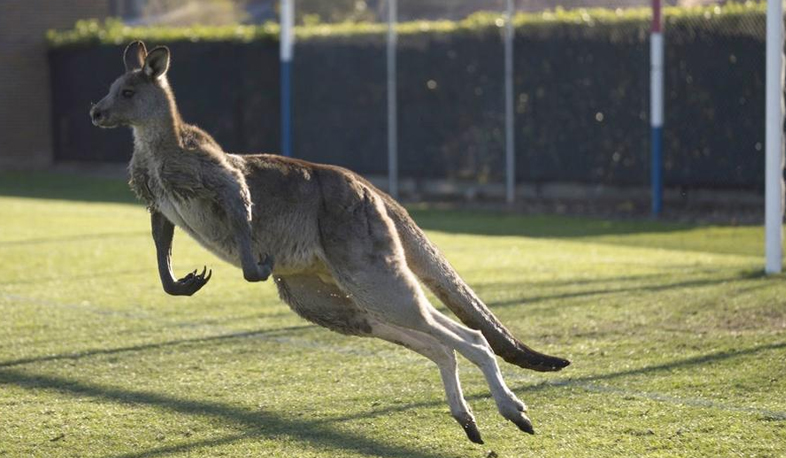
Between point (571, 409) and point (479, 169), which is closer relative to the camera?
point (571, 409)

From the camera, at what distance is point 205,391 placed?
735cm

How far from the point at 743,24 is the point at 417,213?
16.7 ft

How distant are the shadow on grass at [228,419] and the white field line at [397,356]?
1.07m

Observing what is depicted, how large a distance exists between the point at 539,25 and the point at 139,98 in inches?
511

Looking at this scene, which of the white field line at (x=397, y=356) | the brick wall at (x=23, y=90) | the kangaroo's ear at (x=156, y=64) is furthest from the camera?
the brick wall at (x=23, y=90)

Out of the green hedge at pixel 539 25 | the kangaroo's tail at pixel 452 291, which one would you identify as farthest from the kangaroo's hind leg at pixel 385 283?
the green hedge at pixel 539 25

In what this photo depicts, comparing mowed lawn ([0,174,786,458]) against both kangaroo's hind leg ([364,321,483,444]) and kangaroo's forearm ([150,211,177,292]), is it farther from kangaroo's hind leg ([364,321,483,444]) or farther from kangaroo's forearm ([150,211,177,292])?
kangaroo's forearm ([150,211,177,292])

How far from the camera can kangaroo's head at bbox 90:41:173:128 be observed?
6.04m

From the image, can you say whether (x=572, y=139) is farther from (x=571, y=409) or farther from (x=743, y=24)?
(x=571, y=409)

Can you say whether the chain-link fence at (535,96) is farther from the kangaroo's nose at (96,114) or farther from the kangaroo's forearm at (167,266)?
the kangaroo's nose at (96,114)

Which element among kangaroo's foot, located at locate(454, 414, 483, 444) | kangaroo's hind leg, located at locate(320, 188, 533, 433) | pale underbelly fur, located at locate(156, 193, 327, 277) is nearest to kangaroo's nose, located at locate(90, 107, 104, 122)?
pale underbelly fur, located at locate(156, 193, 327, 277)

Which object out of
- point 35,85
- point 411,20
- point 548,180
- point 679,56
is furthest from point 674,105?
point 35,85

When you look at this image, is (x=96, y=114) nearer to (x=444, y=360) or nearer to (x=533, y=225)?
(x=444, y=360)

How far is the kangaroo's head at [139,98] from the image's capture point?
6035mm
